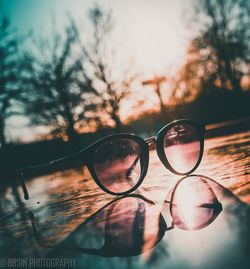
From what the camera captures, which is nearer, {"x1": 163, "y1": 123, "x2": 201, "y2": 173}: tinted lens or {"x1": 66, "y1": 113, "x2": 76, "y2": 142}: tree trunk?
{"x1": 163, "y1": 123, "x2": 201, "y2": 173}: tinted lens

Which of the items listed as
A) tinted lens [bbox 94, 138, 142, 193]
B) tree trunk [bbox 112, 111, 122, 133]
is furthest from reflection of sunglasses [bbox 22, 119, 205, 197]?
tree trunk [bbox 112, 111, 122, 133]

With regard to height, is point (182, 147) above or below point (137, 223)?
above

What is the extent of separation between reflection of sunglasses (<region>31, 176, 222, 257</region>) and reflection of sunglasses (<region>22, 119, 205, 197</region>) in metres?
0.42

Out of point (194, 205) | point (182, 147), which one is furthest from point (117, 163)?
point (194, 205)

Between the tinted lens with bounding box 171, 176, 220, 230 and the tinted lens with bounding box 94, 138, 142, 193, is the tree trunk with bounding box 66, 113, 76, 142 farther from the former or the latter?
the tinted lens with bounding box 171, 176, 220, 230

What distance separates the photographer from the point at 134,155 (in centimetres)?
245

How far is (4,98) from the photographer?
40.5 ft

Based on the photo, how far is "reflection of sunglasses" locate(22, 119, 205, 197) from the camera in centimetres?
219

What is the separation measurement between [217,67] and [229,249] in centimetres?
1795

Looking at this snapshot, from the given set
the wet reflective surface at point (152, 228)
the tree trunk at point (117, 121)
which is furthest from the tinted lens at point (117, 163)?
the tree trunk at point (117, 121)

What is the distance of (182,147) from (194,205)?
1123mm

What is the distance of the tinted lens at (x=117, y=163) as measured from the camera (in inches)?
88.0

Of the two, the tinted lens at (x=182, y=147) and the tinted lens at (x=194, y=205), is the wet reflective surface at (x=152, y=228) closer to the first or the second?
the tinted lens at (x=194, y=205)

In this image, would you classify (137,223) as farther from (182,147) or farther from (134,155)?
(182,147)
